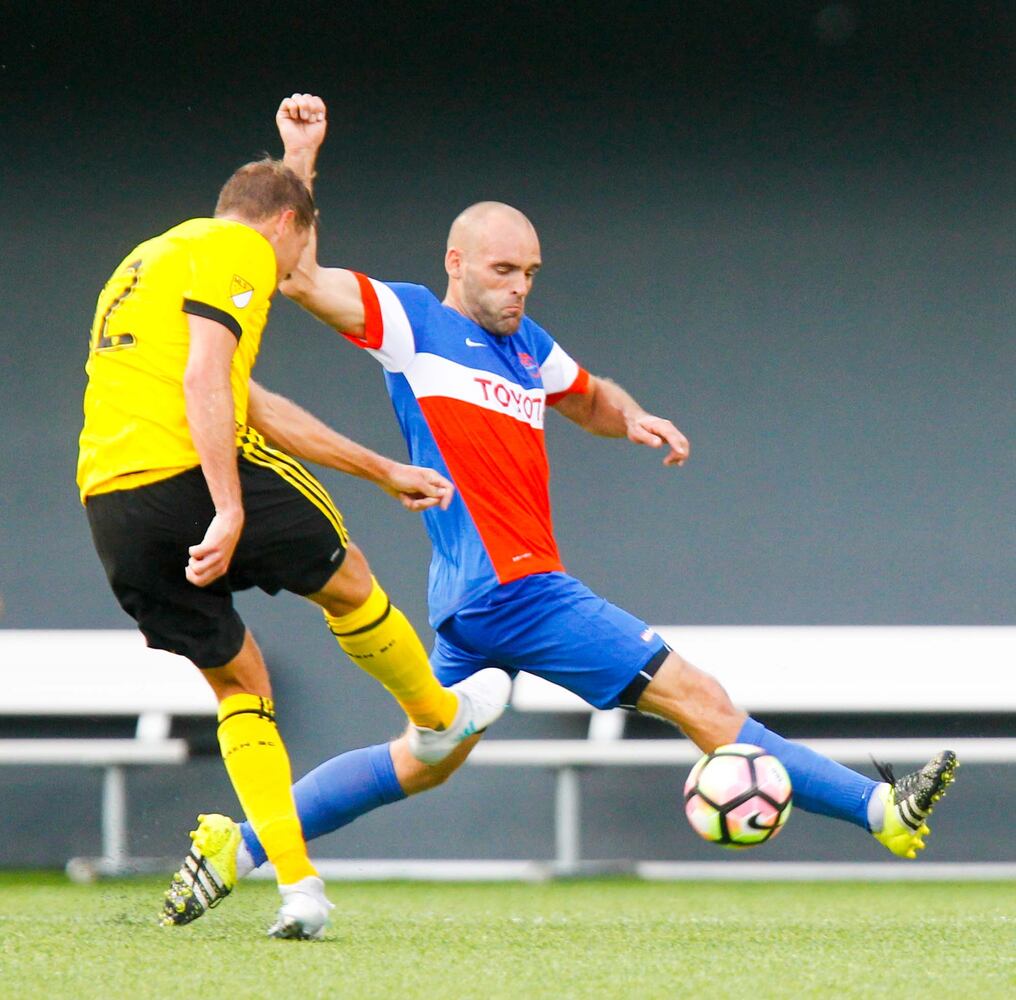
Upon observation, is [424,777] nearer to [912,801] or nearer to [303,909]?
[303,909]

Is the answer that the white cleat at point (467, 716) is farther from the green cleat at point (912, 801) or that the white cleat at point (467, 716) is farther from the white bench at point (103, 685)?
the white bench at point (103, 685)

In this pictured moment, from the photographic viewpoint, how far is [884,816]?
A: 4.12 m

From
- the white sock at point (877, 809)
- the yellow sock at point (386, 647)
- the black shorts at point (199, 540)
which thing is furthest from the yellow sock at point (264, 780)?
the white sock at point (877, 809)

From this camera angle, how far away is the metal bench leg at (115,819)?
6.69m

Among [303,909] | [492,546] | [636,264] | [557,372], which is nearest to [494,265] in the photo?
[557,372]

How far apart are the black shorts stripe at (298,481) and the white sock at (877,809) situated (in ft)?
4.82

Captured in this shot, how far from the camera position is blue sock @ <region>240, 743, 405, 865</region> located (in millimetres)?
4426

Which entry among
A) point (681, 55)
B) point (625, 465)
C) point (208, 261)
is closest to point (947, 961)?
point (208, 261)

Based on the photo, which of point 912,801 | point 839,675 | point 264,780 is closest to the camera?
point 264,780

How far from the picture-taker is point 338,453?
383 cm

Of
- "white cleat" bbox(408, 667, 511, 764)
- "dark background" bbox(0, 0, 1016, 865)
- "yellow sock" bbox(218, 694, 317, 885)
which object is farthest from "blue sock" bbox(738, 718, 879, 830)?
"dark background" bbox(0, 0, 1016, 865)

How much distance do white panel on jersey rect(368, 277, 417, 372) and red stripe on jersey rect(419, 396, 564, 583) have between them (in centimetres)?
12

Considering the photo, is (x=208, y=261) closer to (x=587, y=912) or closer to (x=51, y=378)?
(x=587, y=912)

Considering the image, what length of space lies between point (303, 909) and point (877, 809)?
1.44 meters
